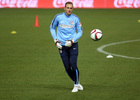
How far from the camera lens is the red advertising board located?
142 feet

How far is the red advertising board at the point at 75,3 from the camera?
4341cm

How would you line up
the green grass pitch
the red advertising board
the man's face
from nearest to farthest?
the man's face, the green grass pitch, the red advertising board

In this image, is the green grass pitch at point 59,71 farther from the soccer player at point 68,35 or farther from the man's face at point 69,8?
the man's face at point 69,8

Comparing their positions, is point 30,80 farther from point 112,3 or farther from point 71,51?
point 112,3

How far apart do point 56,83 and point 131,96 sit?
7.90 feet

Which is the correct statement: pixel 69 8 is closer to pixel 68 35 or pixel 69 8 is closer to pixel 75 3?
pixel 68 35

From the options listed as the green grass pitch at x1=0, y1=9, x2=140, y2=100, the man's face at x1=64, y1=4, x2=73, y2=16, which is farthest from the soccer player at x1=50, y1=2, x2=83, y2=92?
the green grass pitch at x1=0, y1=9, x2=140, y2=100

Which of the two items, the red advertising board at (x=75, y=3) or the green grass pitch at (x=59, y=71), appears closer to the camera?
the green grass pitch at (x=59, y=71)

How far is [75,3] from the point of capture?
1769 inches

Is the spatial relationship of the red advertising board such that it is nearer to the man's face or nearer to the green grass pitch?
the green grass pitch

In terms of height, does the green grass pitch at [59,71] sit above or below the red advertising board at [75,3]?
above

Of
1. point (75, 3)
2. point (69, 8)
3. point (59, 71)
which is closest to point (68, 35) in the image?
point (69, 8)

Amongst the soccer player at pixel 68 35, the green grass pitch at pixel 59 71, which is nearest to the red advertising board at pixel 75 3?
the green grass pitch at pixel 59 71

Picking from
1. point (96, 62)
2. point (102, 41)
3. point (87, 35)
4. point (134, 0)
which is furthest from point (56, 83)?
point (134, 0)
